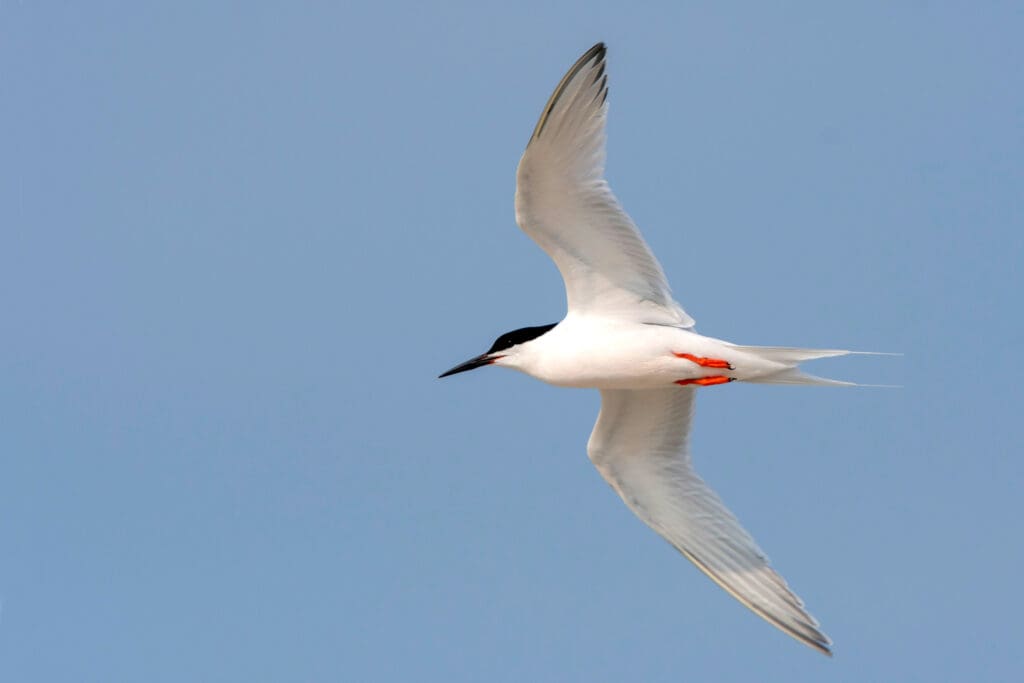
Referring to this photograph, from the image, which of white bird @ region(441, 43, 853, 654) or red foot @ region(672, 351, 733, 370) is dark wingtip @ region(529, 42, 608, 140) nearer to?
white bird @ region(441, 43, 853, 654)

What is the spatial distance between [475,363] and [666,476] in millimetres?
1826

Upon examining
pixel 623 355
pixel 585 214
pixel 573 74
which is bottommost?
pixel 623 355

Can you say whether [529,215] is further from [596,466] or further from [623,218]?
[596,466]

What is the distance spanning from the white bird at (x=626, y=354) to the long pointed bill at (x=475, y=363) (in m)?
0.01

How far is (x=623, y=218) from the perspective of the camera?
33.0ft

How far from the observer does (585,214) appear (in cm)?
998

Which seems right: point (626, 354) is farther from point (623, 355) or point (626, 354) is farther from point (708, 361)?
point (708, 361)

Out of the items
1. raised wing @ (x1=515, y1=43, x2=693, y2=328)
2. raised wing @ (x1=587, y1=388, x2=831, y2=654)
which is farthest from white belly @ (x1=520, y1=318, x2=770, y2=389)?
raised wing @ (x1=587, y1=388, x2=831, y2=654)

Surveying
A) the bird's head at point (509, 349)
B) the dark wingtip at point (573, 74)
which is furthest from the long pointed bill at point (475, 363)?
the dark wingtip at point (573, 74)

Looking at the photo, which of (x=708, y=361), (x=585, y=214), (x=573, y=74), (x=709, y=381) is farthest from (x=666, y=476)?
(x=573, y=74)

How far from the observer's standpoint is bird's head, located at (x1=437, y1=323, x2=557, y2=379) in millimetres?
10680

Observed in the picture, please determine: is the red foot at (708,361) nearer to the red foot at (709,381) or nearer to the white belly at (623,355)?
the white belly at (623,355)

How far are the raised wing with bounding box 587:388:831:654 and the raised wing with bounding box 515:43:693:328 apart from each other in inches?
43.9

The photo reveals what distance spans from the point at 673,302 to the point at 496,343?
1.41m
